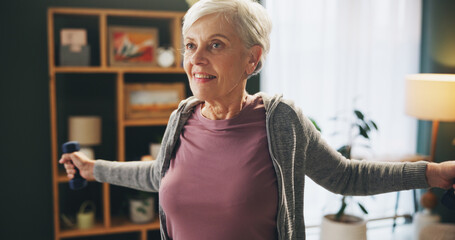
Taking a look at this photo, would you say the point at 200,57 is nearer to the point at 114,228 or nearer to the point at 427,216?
the point at 114,228

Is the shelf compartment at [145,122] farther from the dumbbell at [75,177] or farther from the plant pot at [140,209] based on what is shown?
the dumbbell at [75,177]

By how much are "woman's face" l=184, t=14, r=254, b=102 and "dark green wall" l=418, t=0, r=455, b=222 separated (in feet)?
10.7

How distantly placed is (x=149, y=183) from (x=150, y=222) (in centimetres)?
163

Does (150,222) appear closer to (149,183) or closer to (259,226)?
(149,183)

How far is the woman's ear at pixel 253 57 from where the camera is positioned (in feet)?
3.76

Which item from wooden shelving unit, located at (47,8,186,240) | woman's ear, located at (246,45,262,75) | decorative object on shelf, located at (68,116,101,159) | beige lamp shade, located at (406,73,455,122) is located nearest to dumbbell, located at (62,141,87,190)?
woman's ear, located at (246,45,262,75)

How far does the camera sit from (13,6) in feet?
9.25

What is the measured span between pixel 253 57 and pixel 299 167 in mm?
333

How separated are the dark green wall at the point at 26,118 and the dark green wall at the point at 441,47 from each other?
8.30ft

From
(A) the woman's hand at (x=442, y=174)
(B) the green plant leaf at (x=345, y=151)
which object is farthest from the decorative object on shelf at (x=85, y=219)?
(A) the woman's hand at (x=442, y=174)

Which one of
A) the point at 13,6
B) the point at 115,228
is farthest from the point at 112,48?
the point at 115,228

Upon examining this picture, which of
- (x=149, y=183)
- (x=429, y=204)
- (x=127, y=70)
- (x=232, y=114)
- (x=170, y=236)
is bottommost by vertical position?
(x=429, y=204)

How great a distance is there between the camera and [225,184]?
1.06 m

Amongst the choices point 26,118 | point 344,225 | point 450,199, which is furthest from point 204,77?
point 26,118
